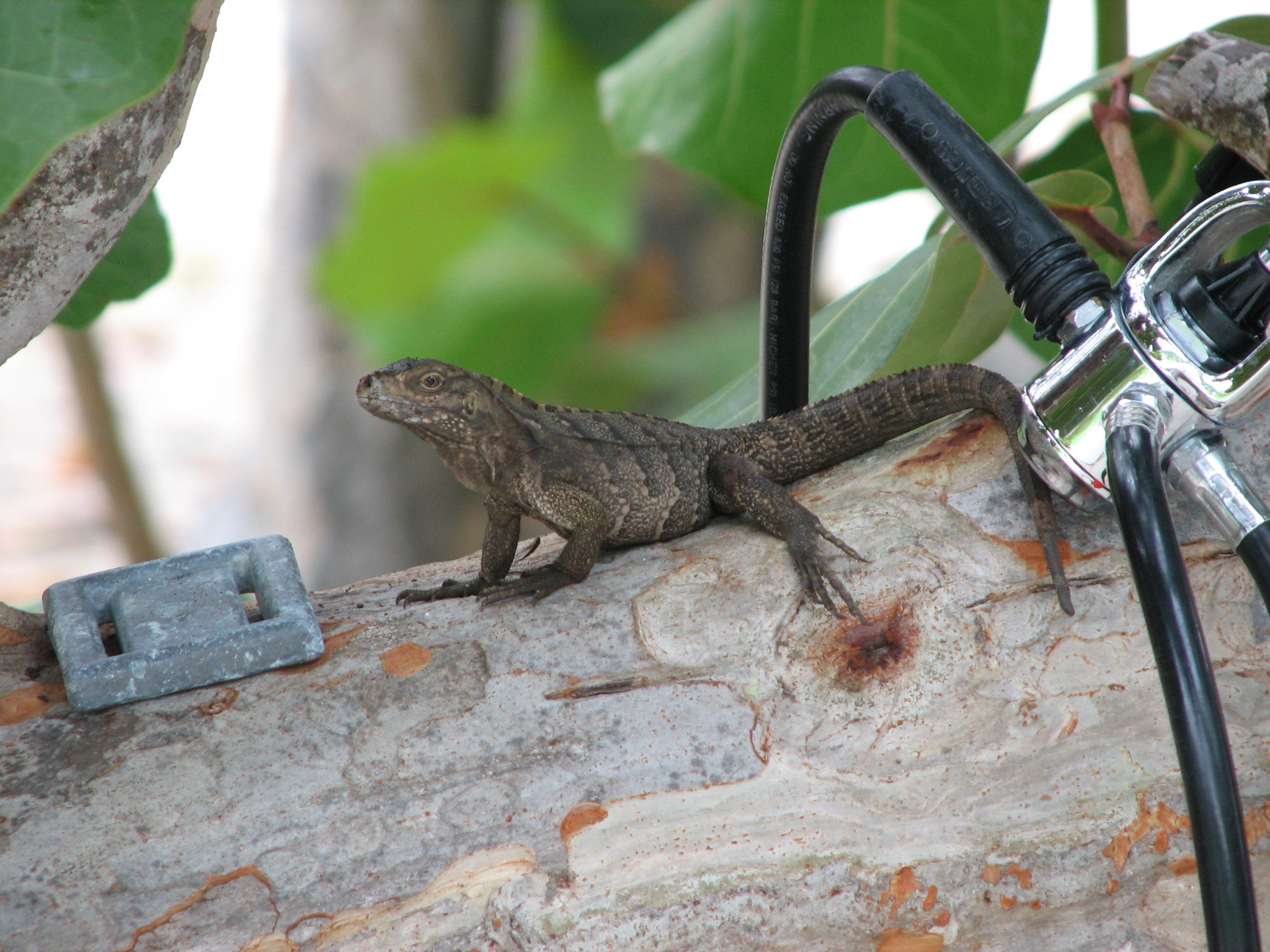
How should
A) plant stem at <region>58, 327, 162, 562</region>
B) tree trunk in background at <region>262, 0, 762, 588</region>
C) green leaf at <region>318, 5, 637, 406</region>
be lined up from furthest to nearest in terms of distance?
tree trunk in background at <region>262, 0, 762, 588</region> → green leaf at <region>318, 5, 637, 406</region> → plant stem at <region>58, 327, 162, 562</region>

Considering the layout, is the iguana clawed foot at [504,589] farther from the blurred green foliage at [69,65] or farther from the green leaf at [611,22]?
the green leaf at [611,22]

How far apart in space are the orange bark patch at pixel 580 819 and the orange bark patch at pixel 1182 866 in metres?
0.63

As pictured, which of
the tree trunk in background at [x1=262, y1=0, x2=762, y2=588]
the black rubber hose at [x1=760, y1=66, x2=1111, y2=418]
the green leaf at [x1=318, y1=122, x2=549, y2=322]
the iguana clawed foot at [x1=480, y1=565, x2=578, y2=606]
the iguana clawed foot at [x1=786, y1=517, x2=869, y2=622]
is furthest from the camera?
the tree trunk in background at [x1=262, y1=0, x2=762, y2=588]

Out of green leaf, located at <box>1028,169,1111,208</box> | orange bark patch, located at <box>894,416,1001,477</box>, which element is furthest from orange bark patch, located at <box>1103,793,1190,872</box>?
green leaf, located at <box>1028,169,1111,208</box>

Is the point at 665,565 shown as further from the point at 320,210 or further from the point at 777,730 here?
the point at 320,210

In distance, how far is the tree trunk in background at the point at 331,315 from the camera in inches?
184

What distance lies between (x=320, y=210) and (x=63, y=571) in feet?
9.69

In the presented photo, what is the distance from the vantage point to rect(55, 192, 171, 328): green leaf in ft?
5.52

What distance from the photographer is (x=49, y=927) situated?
1.04 meters

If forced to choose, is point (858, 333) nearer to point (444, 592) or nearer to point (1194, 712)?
point (444, 592)

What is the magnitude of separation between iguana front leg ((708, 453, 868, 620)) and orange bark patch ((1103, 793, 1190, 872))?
365 millimetres

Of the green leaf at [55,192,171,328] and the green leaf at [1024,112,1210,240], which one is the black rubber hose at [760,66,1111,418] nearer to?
the green leaf at [1024,112,1210,240]

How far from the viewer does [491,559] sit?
1.79 m

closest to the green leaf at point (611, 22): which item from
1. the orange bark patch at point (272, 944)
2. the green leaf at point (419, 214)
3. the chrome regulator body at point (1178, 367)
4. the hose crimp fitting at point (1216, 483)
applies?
the green leaf at point (419, 214)
